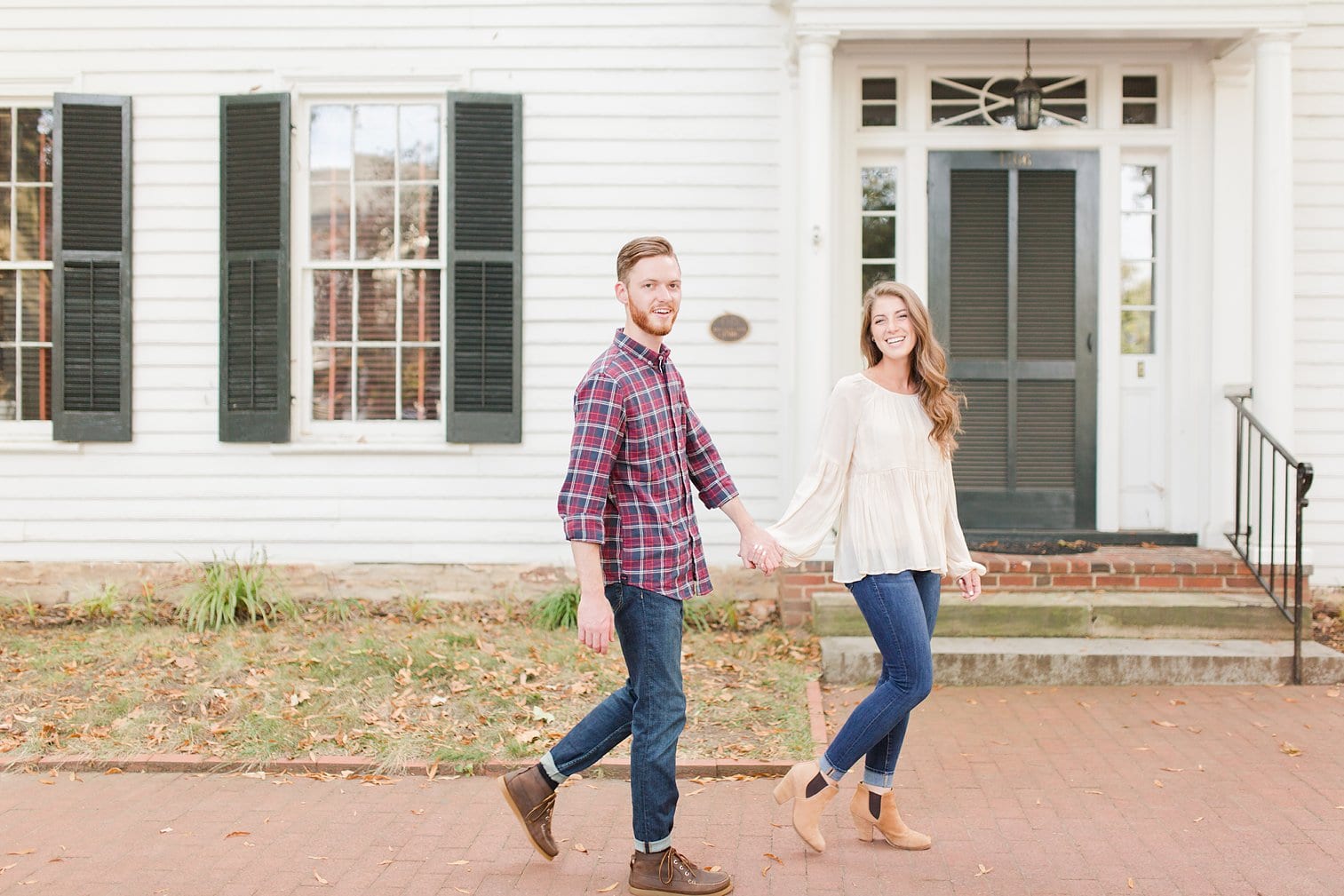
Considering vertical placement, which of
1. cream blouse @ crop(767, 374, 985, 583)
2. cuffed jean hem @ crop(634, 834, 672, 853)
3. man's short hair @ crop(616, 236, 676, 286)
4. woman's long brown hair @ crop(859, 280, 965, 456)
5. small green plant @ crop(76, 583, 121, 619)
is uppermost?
man's short hair @ crop(616, 236, 676, 286)

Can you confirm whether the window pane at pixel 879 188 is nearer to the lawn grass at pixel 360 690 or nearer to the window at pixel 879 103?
the window at pixel 879 103

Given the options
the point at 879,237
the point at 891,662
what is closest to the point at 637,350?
the point at 891,662

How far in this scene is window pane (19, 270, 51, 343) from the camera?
7910mm

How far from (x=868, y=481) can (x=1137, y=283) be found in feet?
15.4

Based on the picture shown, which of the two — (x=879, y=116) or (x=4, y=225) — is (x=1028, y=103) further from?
(x=4, y=225)

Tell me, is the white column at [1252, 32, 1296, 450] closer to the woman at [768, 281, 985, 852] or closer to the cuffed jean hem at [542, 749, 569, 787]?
the woman at [768, 281, 985, 852]

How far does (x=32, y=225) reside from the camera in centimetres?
791

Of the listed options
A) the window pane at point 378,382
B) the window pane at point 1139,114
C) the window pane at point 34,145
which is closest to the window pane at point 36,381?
the window pane at point 34,145

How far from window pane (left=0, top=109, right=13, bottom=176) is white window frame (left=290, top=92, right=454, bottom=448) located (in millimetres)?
1953

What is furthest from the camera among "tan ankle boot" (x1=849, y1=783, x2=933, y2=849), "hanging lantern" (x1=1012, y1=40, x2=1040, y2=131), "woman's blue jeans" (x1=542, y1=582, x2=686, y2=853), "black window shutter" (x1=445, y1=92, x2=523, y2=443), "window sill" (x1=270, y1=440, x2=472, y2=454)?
"window sill" (x1=270, y1=440, x2=472, y2=454)

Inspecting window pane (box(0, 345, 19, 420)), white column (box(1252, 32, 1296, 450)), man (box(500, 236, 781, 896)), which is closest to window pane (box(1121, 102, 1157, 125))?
white column (box(1252, 32, 1296, 450))

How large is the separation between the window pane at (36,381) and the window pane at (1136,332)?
700 centimetres

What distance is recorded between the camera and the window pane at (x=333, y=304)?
785cm

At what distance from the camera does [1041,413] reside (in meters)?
7.68
